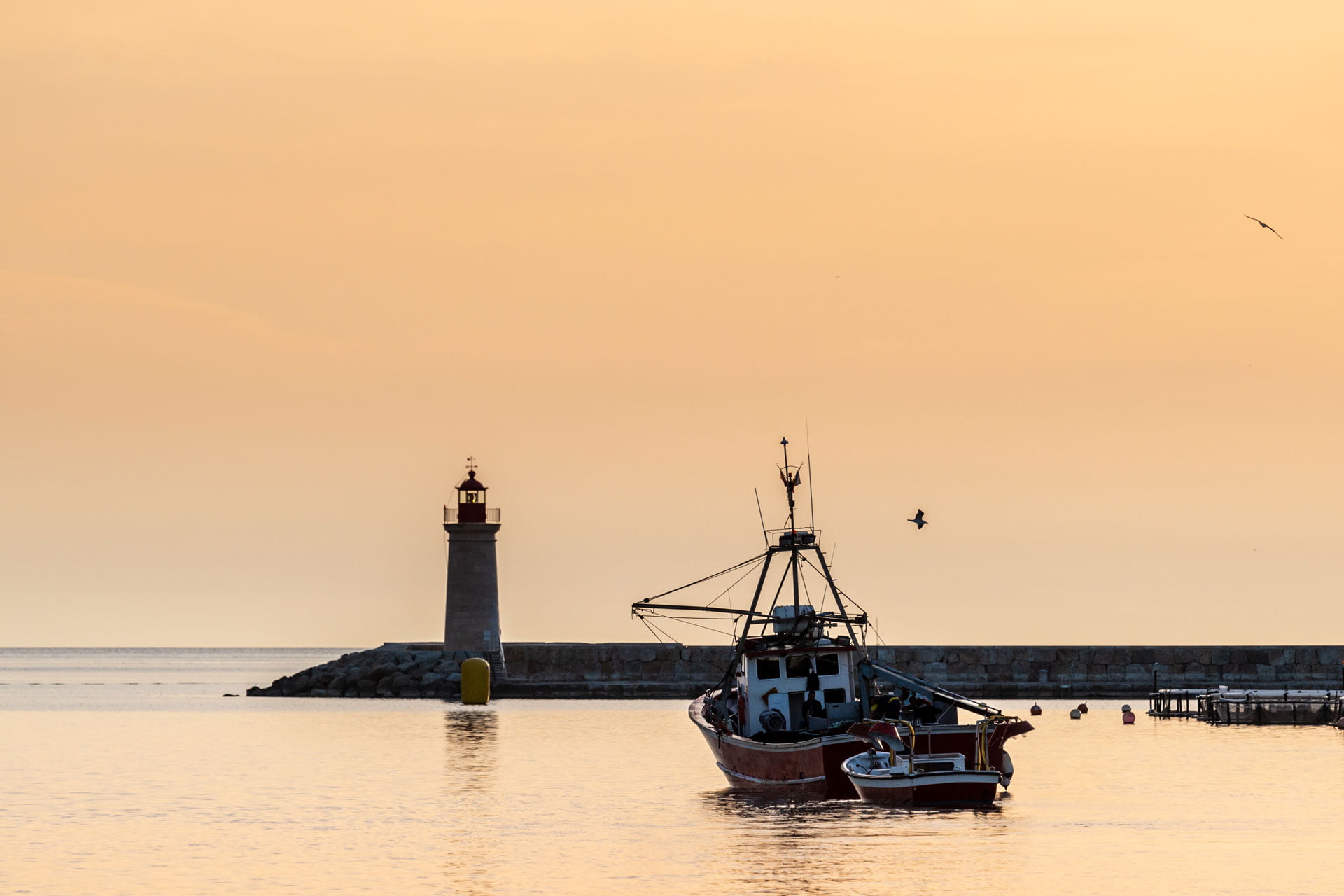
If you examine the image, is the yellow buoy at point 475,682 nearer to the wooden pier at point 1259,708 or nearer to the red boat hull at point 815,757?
the wooden pier at point 1259,708

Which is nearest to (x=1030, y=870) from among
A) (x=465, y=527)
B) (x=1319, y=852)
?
(x=1319, y=852)

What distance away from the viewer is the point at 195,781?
55781 millimetres

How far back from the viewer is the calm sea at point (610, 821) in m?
34.7

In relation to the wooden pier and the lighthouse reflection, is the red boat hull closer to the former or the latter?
the lighthouse reflection

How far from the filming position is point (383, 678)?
10375 centimetres

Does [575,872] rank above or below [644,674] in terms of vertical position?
below

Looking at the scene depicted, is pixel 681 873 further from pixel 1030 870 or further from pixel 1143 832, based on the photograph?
pixel 1143 832

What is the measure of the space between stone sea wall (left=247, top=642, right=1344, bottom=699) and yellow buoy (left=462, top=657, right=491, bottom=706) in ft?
11.8

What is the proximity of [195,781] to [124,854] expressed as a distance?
1727 cm

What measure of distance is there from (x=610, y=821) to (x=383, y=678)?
200 ft

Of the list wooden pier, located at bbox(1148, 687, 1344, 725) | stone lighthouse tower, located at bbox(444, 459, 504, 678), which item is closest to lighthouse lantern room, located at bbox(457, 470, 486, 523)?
stone lighthouse tower, located at bbox(444, 459, 504, 678)

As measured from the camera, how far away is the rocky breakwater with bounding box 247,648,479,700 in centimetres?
9838

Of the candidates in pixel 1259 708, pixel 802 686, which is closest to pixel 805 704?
pixel 802 686

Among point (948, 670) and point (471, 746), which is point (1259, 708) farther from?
point (471, 746)
